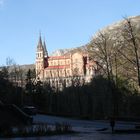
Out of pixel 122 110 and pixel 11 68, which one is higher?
pixel 11 68

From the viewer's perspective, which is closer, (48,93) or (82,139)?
(82,139)

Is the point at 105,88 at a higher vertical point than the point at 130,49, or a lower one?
lower

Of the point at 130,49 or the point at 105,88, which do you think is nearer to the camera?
the point at 130,49

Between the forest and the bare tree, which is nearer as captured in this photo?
the bare tree

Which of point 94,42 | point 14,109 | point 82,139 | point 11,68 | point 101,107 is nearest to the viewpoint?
point 82,139

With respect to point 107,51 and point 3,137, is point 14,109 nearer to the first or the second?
point 3,137

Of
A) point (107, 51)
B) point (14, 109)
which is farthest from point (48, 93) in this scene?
point (14, 109)

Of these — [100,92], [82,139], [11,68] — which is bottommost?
[82,139]

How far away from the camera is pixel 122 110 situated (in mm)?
89875

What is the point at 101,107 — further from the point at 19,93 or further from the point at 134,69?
the point at 134,69

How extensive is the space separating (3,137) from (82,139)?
6.88m

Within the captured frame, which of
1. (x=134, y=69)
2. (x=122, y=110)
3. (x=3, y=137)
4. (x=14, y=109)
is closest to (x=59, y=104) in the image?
(x=122, y=110)

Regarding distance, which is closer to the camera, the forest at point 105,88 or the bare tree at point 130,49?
the bare tree at point 130,49

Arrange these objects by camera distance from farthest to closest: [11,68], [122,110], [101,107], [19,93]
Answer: [11,68] < [19,93] < [101,107] < [122,110]
